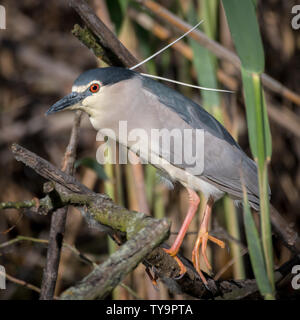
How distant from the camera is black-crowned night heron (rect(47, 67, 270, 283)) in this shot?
150 cm

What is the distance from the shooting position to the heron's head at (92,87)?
1.43m

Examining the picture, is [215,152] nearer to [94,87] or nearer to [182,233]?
[182,233]

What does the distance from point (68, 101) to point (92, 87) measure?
9 centimetres

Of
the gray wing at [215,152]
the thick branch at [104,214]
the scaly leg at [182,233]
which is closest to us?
the thick branch at [104,214]

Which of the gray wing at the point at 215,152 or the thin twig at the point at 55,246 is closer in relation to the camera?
the thin twig at the point at 55,246

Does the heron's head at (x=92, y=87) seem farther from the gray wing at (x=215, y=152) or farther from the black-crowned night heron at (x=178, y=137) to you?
the gray wing at (x=215, y=152)

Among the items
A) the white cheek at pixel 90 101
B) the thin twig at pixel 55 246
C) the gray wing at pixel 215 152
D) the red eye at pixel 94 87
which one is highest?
the red eye at pixel 94 87

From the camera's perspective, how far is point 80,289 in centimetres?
83

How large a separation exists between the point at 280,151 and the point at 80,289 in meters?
2.25

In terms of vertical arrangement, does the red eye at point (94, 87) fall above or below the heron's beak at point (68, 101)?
above

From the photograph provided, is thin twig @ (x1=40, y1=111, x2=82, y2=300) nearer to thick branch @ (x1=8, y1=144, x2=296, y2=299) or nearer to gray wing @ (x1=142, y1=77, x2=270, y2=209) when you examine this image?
thick branch @ (x1=8, y1=144, x2=296, y2=299)

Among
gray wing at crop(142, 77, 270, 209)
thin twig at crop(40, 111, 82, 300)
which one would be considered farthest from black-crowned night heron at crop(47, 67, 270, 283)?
thin twig at crop(40, 111, 82, 300)

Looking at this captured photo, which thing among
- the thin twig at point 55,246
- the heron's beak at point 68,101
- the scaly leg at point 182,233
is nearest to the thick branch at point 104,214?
the scaly leg at point 182,233
